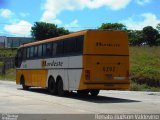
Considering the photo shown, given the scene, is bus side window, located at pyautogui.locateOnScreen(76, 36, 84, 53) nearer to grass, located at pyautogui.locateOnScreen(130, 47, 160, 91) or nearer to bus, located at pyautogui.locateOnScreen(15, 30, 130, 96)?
bus, located at pyautogui.locateOnScreen(15, 30, 130, 96)

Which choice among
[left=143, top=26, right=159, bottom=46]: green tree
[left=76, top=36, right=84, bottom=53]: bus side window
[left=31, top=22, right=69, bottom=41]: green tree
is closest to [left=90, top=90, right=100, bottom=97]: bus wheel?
[left=76, top=36, right=84, bottom=53]: bus side window

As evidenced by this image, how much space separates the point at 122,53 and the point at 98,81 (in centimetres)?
199

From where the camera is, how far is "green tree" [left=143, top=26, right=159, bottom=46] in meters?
138

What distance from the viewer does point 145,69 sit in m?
42.3

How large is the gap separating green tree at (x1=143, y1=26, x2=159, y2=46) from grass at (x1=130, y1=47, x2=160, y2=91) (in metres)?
79.0

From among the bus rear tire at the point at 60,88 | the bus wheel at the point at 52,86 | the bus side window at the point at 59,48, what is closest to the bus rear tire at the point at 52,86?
the bus wheel at the point at 52,86

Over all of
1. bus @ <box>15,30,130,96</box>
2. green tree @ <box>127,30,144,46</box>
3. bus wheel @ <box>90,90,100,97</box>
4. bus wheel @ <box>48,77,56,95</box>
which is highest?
green tree @ <box>127,30,144,46</box>

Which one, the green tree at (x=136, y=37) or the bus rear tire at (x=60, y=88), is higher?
the green tree at (x=136, y=37)

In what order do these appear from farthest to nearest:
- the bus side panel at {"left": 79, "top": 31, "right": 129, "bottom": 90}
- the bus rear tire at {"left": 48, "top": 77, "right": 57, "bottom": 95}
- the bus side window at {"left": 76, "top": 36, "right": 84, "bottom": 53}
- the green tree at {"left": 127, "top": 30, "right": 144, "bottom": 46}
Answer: the green tree at {"left": 127, "top": 30, "right": 144, "bottom": 46} → the bus rear tire at {"left": 48, "top": 77, "right": 57, "bottom": 95} → the bus side window at {"left": 76, "top": 36, "right": 84, "bottom": 53} → the bus side panel at {"left": 79, "top": 31, "right": 129, "bottom": 90}

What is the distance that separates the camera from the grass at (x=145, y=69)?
37156 millimetres

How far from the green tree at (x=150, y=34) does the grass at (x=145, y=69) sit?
78963 mm

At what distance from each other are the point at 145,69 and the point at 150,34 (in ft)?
325

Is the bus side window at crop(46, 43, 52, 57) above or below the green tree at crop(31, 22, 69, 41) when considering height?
below

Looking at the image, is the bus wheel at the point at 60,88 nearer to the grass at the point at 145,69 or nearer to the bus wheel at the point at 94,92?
the bus wheel at the point at 94,92
